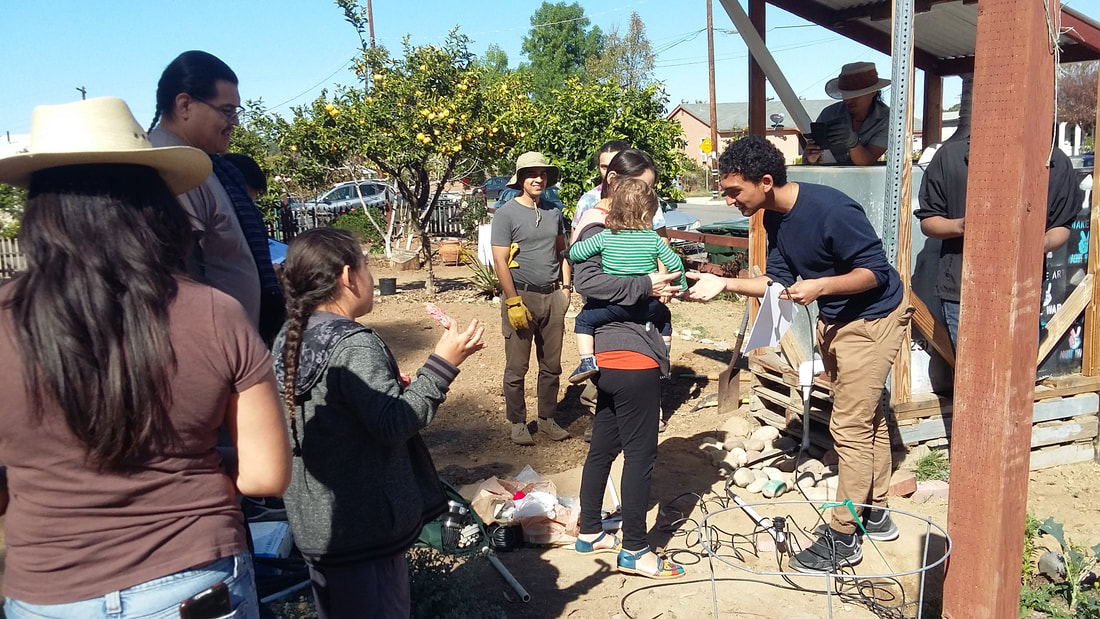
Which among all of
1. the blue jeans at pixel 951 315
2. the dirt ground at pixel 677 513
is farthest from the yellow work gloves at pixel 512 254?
the blue jeans at pixel 951 315

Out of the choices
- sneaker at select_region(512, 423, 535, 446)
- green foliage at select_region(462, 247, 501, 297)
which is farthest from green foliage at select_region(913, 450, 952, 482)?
green foliage at select_region(462, 247, 501, 297)

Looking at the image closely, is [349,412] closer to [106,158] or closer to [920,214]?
[106,158]

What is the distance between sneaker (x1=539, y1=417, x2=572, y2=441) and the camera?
5855 millimetres

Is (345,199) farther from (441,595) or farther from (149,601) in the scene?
(149,601)

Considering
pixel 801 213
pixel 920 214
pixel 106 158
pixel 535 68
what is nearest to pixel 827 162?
pixel 920 214

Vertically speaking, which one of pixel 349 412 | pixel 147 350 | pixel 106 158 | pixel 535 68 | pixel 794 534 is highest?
pixel 535 68

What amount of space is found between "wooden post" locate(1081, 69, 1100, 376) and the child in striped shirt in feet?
10.3

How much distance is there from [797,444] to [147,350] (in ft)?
15.3

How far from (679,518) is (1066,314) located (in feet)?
9.53

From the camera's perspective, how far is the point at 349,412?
2.25 metres

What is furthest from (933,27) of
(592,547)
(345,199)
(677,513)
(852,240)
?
(345,199)

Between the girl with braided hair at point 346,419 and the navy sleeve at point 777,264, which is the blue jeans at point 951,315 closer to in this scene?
the navy sleeve at point 777,264

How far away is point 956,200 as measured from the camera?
14.7ft

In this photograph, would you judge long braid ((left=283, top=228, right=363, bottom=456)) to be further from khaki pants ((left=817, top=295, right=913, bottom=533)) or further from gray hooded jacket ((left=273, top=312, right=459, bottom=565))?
khaki pants ((left=817, top=295, right=913, bottom=533))
